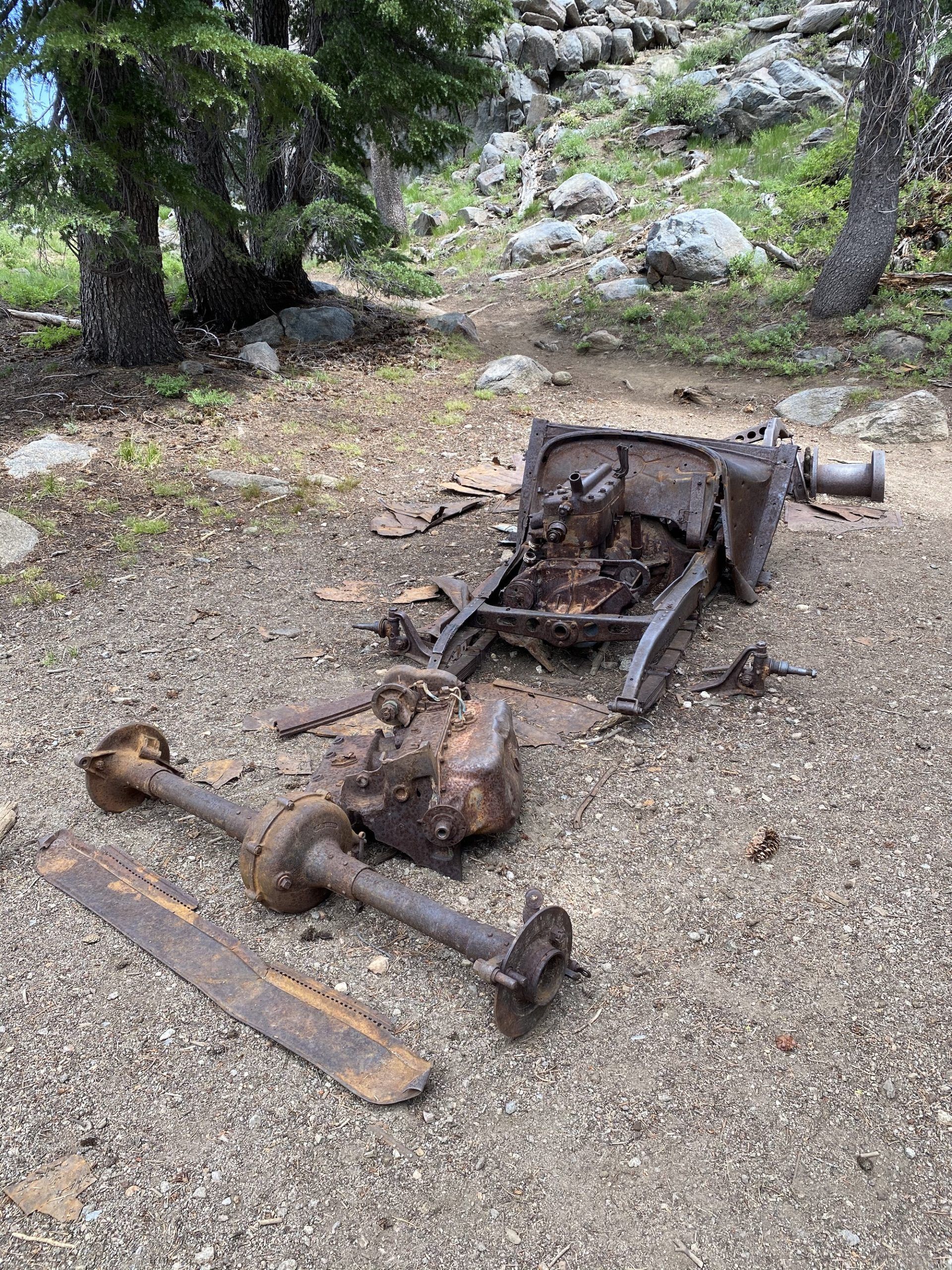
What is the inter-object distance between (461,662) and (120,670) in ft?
6.72

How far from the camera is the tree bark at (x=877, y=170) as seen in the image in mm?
10016

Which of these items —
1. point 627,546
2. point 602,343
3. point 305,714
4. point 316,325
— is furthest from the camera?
point 602,343

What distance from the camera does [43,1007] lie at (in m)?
2.78

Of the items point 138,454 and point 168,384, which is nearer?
point 138,454

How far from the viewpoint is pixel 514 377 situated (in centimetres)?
1133

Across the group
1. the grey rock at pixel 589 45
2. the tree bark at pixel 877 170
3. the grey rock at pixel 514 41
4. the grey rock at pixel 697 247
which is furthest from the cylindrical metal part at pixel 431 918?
the grey rock at pixel 589 45

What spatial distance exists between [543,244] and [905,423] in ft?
33.7

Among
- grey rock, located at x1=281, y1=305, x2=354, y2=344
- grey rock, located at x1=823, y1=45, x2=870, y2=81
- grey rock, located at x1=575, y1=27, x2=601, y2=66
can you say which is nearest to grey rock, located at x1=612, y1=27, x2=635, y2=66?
grey rock, located at x1=575, y1=27, x2=601, y2=66

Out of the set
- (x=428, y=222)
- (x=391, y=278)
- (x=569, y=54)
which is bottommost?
(x=391, y=278)

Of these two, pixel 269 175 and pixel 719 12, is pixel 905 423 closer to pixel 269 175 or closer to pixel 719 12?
pixel 269 175

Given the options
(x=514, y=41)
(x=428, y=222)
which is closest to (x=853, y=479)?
(x=428, y=222)

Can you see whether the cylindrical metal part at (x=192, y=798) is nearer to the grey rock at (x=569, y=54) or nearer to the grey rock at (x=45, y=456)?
the grey rock at (x=45, y=456)

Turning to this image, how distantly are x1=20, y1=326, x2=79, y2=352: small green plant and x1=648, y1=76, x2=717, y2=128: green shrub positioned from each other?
51.5 ft

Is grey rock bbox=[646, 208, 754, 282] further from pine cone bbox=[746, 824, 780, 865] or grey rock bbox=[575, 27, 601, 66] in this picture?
grey rock bbox=[575, 27, 601, 66]
